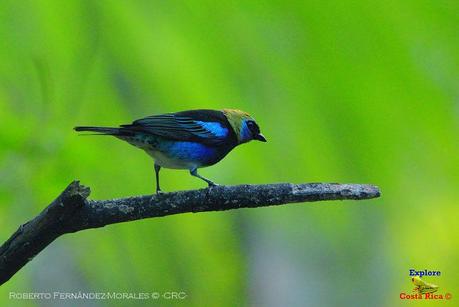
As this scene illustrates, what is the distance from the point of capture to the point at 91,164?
150 centimetres

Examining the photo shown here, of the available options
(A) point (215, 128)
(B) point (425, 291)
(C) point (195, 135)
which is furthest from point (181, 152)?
(B) point (425, 291)

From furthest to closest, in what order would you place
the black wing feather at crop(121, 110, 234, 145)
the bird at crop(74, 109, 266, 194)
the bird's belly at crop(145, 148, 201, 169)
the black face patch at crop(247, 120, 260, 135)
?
the black wing feather at crop(121, 110, 234, 145) < the bird at crop(74, 109, 266, 194) < the bird's belly at crop(145, 148, 201, 169) < the black face patch at crop(247, 120, 260, 135)

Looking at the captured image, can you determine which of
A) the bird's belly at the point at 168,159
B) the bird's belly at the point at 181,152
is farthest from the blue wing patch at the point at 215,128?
the bird's belly at the point at 168,159

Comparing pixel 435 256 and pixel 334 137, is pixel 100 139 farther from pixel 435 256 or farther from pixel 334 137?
pixel 435 256

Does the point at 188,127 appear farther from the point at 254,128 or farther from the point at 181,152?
the point at 254,128

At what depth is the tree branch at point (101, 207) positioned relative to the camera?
1.77m

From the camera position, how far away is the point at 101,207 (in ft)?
6.24

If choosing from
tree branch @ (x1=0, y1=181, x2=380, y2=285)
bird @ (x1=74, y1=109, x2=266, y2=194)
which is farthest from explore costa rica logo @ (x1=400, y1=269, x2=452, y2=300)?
bird @ (x1=74, y1=109, x2=266, y2=194)

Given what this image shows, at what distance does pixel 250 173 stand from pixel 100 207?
2.50ft

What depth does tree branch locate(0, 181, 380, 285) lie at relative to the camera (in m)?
1.77

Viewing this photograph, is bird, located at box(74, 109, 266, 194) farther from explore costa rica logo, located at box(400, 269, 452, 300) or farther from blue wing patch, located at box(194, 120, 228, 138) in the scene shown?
explore costa rica logo, located at box(400, 269, 452, 300)

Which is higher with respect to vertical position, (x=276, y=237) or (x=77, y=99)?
(x=77, y=99)

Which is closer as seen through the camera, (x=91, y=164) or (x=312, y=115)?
(x=312, y=115)

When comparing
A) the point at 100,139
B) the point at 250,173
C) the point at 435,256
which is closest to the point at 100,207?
the point at 100,139
